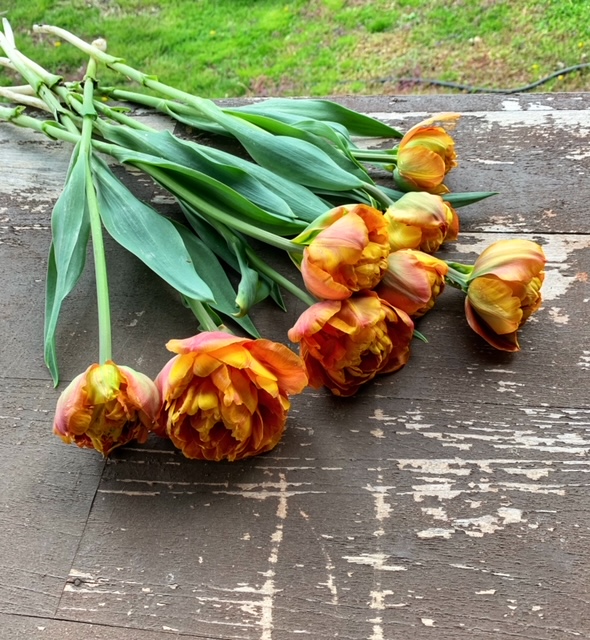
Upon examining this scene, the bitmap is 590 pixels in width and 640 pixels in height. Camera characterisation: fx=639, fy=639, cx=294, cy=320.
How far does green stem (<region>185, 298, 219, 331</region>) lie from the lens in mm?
573

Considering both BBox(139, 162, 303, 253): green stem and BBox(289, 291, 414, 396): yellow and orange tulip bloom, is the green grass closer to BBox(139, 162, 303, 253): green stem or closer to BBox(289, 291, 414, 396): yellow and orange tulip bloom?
BBox(139, 162, 303, 253): green stem

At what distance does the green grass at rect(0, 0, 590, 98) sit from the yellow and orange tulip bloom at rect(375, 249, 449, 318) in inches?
47.4

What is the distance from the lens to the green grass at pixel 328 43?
165 centimetres

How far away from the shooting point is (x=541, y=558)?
0.46 metres

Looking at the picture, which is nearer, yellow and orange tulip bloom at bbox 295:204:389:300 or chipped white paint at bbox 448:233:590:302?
yellow and orange tulip bloom at bbox 295:204:389:300

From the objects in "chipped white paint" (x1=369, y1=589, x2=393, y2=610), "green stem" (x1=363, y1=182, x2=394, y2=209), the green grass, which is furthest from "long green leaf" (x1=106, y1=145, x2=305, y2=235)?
the green grass

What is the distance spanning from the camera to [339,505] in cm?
50

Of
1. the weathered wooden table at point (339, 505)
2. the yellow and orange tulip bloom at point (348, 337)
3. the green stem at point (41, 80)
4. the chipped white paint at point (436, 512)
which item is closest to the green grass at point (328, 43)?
the green stem at point (41, 80)

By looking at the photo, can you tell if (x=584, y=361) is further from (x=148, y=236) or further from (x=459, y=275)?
(x=148, y=236)

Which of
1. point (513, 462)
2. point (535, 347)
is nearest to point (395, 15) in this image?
point (535, 347)

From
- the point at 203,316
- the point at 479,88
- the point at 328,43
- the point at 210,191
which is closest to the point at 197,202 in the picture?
the point at 210,191

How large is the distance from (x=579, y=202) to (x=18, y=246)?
649 mm

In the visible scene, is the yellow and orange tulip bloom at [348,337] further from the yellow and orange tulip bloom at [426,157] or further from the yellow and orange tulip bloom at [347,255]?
the yellow and orange tulip bloom at [426,157]

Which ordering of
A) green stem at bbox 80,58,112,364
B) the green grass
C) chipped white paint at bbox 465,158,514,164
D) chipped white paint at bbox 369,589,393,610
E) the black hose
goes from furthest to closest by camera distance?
the green grass, the black hose, chipped white paint at bbox 465,158,514,164, green stem at bbox 80,58,112,364, chipped white paint at bbox 369,589,393,610
